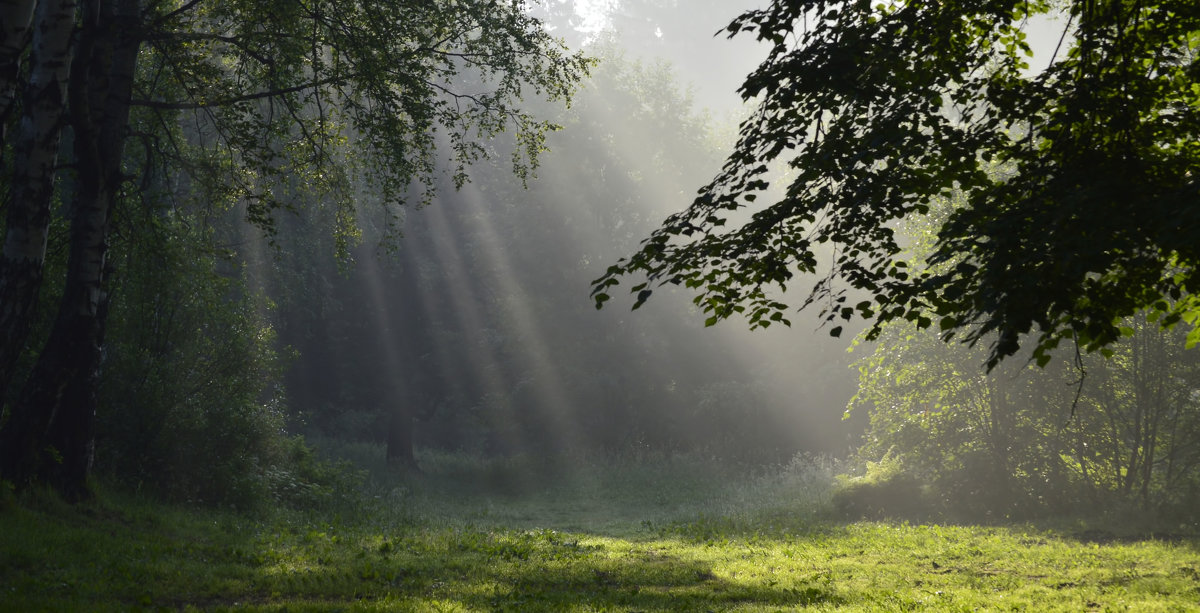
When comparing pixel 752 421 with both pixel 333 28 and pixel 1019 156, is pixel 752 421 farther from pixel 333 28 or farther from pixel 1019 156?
pixel 1019 156

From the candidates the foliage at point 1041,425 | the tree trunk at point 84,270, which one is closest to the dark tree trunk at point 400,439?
the foliage at point 1041,425

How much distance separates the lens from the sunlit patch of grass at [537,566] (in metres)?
8.27

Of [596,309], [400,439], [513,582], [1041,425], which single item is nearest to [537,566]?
[513,582]

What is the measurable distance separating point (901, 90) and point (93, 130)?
1040 cm

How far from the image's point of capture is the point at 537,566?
10.9 metres

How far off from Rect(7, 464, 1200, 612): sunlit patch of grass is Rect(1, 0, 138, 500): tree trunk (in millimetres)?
852

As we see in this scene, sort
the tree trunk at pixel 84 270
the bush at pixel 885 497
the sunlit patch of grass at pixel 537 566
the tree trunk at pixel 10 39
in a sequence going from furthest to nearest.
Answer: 1. the bush at pixel 885 497
2. the tree trunk at pixel 84 270
3. the sunlit patch of grass at pixel 537 566
4. the tree trunk at pixel 10 39

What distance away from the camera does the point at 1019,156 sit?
677 cm

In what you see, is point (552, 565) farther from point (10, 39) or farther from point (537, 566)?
point (10, 39)

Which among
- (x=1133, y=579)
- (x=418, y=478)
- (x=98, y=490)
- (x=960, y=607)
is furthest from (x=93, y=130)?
(x=418, y=478)

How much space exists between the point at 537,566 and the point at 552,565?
0.85ft

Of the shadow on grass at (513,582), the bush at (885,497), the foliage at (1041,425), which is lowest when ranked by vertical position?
the shadow on grass at (513,582)

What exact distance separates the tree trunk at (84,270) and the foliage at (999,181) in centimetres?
837

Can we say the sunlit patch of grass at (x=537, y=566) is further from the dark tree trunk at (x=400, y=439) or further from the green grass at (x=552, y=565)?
the dark tree trunk at (x=400, y=439)
